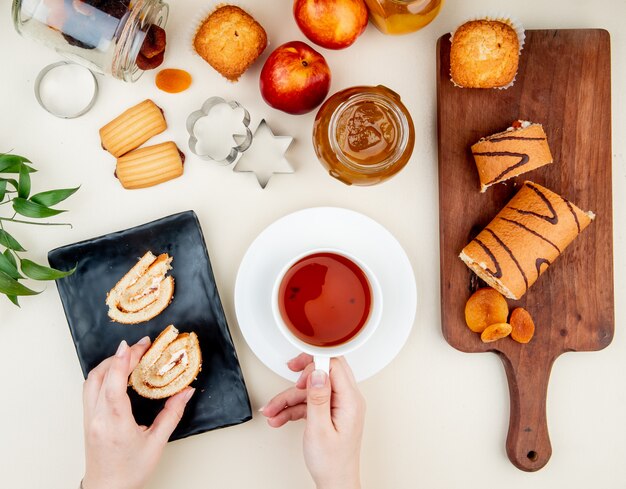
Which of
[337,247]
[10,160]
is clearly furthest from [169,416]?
[10,160]

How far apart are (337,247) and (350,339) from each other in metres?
0.17

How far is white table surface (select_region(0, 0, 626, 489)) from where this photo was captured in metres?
1.01

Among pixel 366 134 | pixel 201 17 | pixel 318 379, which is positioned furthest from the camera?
pixel 201 17

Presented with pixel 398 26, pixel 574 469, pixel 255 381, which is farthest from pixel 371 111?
pixel 574 469

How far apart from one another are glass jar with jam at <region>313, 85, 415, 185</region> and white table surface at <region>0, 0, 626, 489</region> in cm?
12

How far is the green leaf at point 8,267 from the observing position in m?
0.95

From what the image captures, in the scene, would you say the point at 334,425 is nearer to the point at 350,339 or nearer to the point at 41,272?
the point at 350,339

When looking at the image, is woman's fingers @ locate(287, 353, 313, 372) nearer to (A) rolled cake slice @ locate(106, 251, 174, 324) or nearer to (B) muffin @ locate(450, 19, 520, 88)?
(A) rolled cake slice @ locate(106, 251, 174, 324)

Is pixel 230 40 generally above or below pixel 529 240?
above

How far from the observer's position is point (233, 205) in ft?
3.33

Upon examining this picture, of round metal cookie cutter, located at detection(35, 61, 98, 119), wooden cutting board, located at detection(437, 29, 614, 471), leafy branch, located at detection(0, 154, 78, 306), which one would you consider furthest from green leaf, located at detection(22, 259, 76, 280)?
wooden cutting board, located at detection(437, 29, 614, 471)

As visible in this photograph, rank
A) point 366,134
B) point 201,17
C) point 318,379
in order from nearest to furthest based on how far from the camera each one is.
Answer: point 318,379 → point 366,134 → point 201,17

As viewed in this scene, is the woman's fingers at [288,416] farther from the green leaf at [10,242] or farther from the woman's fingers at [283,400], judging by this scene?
the green leaf at [10,242]

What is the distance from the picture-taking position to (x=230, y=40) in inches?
36.2
